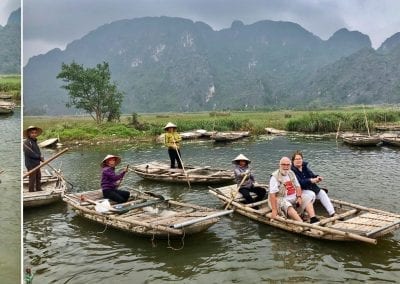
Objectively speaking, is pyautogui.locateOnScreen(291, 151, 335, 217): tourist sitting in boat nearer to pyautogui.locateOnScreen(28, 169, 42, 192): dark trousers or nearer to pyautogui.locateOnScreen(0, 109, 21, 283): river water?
pyautogui.locateOnScreen(0, 109, 21, 283): river water

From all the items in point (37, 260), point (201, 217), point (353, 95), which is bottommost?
point (37, 260)

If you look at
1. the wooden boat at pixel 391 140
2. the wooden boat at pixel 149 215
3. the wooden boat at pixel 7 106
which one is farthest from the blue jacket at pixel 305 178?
the wooden boat at pixel 391 140

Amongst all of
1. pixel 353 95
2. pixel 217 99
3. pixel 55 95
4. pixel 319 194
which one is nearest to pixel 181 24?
pixel 217 99

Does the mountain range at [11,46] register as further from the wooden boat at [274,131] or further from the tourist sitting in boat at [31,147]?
the wooden boat at [274,131]

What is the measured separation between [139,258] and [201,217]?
0.87m

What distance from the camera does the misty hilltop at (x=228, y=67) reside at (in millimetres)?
67750

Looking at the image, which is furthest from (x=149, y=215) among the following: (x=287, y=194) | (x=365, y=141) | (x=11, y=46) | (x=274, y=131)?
(x=274, y=131)

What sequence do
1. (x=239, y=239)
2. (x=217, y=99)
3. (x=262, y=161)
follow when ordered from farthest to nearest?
(x=217, y=99) → (x=262, y=161) → (x=239, y=239)

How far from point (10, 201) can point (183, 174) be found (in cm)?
476

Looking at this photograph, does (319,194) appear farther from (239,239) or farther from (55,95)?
(55,95)

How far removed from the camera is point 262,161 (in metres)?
12.8

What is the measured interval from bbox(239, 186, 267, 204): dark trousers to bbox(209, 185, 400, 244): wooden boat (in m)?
0.28

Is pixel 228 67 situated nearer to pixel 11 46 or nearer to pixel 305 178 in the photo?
pixel 305 178

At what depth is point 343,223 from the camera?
5.28 metres
